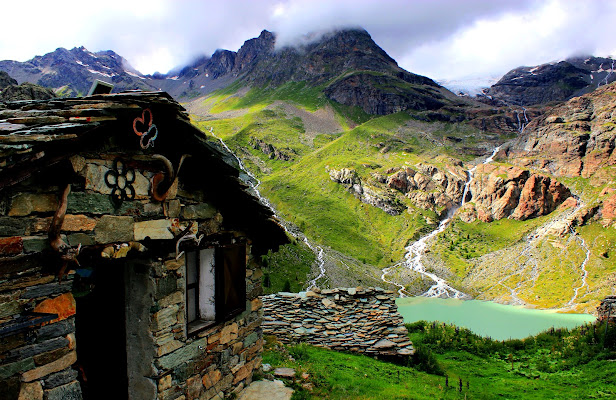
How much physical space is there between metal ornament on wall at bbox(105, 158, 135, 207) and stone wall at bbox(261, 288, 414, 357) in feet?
33.4

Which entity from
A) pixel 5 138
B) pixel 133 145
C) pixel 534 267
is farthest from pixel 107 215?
pixel 534 267

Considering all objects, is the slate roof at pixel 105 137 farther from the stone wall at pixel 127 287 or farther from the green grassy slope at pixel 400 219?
the green grassy slope at pixel 400 219

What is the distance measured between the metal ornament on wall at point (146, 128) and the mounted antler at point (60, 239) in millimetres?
1357

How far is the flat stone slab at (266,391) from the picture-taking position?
7.95 metres

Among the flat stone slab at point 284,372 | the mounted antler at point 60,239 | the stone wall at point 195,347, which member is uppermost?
the mounted antler at point 60,239

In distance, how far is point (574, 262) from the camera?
1784 inches

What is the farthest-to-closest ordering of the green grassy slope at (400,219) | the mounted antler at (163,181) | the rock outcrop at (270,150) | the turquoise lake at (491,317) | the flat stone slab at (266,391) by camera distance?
the rock outcrop at (270,150) < the green grassy slope at (400,219) < the turquoise lake at (491,317) < the flat stone slab at (266,391) < the mounted antler at (163,181)

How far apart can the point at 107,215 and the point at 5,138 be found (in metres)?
1.66

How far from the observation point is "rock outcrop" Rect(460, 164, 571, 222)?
61.2 m

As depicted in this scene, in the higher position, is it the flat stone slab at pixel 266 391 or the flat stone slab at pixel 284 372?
the flat stone slab at pixel 266 391

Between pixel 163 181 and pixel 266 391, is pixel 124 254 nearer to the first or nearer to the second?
pixel 163 181

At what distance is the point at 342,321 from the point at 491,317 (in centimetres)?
2131

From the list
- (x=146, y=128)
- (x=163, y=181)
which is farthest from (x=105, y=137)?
(x=163, y=181)

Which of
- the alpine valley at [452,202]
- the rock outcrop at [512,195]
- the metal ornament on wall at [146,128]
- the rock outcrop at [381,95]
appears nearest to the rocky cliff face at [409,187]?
the alpine valley at [452,202]
